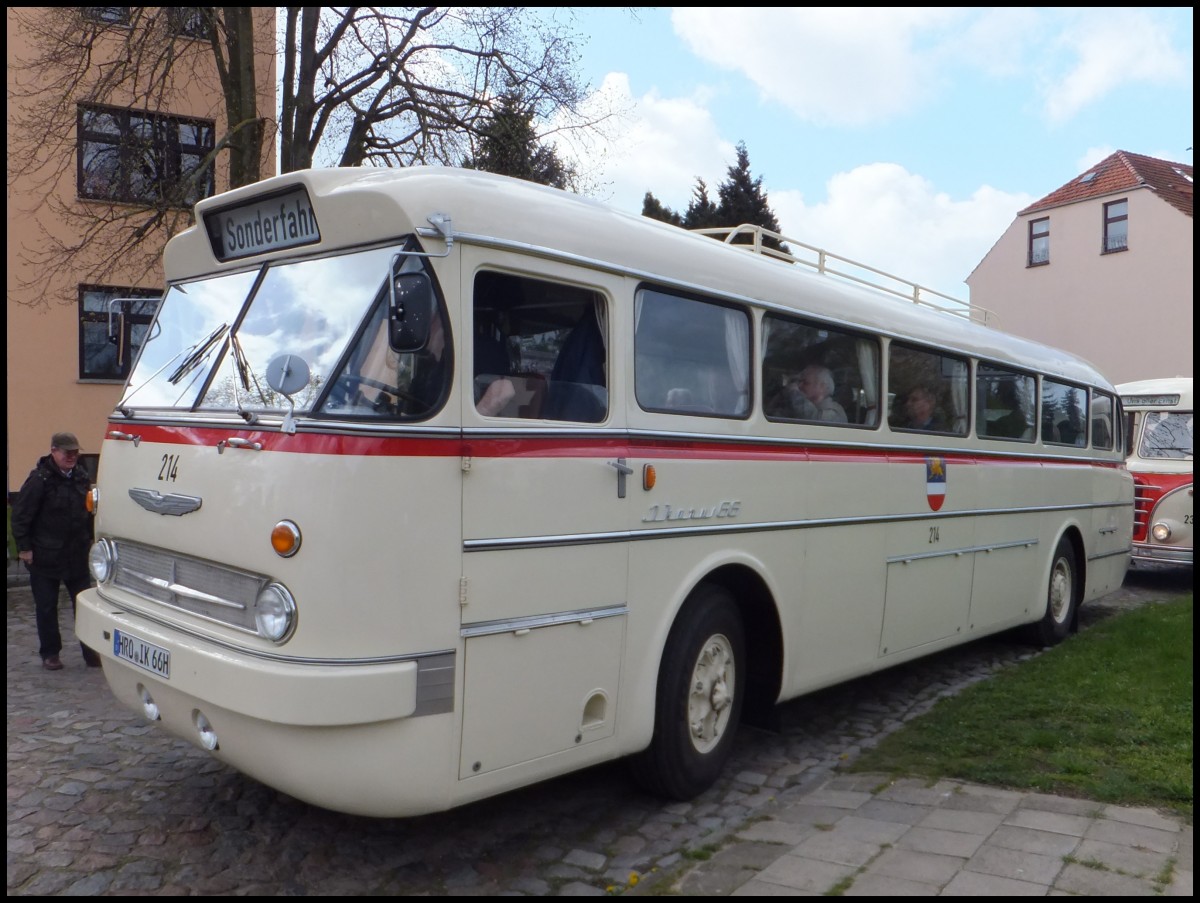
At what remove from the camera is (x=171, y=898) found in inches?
166

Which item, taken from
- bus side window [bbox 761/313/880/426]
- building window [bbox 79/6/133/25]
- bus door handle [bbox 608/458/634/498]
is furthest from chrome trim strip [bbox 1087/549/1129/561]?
building window [bbox 79/6/133/25]

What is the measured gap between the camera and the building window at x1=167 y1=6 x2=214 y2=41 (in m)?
13.7

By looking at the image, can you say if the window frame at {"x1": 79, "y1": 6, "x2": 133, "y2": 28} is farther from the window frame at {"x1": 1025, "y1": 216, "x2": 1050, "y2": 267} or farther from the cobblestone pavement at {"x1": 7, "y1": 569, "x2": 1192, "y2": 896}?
the window frame at {"x1": 1025, "y1": 216, "x2": 1050, "y2": 267}

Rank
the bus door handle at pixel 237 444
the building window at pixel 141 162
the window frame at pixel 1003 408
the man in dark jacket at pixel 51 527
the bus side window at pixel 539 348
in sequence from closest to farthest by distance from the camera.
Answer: the bus door handle at pixel 237 444 → the bus side window at pixel 539 348 → the man in dark jacket at pixel 51 527 → the window frame at pixel 1003 408 → the building window at pixel 141 162

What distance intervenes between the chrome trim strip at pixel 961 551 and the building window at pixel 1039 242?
97.4 ft

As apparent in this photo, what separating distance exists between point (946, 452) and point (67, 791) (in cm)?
591

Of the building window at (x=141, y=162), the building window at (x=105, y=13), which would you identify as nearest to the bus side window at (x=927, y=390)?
the building window at (x=141, y=162)

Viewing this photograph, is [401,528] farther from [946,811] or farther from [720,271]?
[946,811]

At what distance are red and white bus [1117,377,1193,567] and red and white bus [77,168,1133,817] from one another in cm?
935

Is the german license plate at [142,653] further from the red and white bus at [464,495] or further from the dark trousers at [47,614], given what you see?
the dark trousers at [47,614]

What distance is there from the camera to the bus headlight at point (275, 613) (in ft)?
13.0

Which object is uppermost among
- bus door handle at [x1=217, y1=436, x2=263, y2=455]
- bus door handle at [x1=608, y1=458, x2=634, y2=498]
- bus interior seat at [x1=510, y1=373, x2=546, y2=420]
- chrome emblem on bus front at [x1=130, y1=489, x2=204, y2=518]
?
bus interior seat at [x1=510, y1=373, x2=546, y2=420]

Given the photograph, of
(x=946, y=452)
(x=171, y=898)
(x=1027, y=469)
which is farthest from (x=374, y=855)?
(x=1027, y=469)

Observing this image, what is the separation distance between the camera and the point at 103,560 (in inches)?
202
